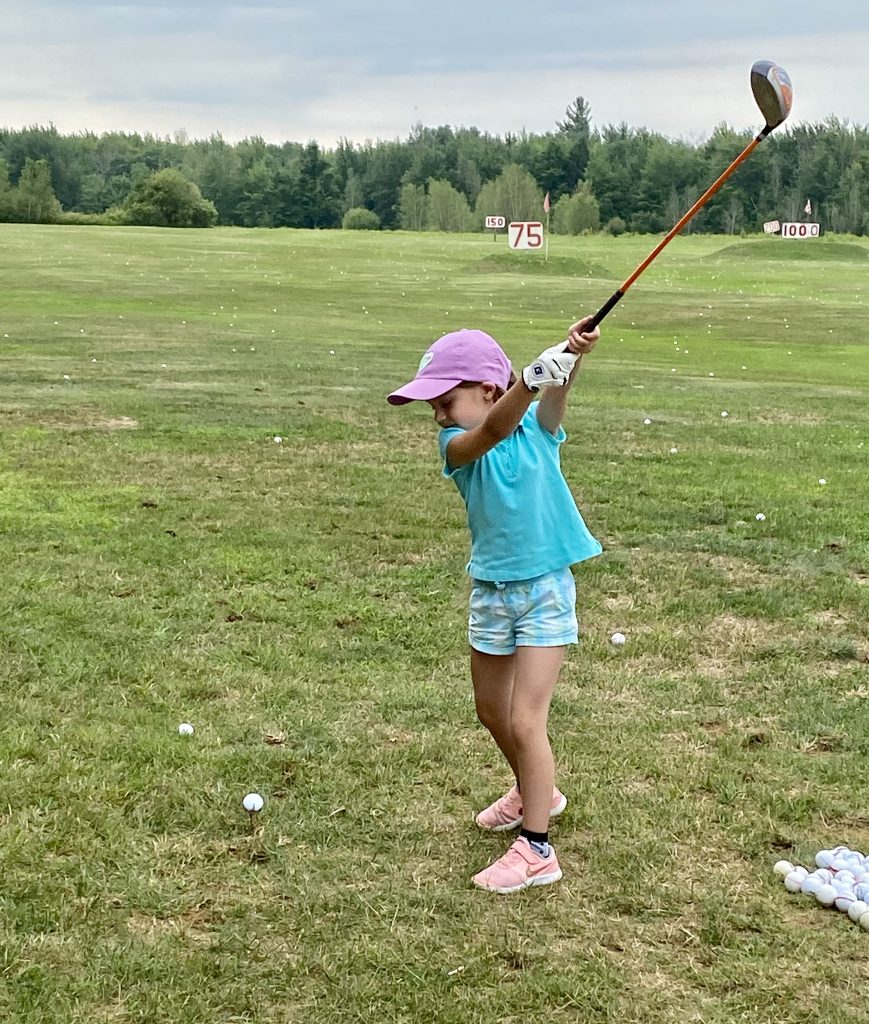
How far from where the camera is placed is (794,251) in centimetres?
5666

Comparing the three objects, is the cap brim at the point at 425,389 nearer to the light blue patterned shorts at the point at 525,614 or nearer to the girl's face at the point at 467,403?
the girl's face at the point at 467,403

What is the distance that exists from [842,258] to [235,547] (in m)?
53.8

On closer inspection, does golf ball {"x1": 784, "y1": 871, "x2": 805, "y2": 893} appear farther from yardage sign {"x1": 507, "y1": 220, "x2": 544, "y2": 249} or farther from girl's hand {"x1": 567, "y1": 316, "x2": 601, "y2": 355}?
yardage sign {"x1": 507, "y1": 220, "x2": 544, "y2": 249}

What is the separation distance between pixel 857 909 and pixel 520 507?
148 cm

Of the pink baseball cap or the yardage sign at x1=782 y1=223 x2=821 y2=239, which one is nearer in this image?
the pink baseball cap

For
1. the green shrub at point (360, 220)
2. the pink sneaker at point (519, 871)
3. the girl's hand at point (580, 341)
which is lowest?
the pink sneaker at point (519, 871)

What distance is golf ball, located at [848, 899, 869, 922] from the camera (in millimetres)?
3443

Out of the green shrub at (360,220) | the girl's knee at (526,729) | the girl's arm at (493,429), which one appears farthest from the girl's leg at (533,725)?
the green shrub at (360,220)

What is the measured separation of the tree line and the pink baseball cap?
249 ft

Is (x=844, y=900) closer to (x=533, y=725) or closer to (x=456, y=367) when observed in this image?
(x=533, y=725)

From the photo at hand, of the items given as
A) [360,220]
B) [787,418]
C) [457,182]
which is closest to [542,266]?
[787,418]

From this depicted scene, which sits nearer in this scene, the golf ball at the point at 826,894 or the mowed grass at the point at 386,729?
the mowed grass at the point at 386,729

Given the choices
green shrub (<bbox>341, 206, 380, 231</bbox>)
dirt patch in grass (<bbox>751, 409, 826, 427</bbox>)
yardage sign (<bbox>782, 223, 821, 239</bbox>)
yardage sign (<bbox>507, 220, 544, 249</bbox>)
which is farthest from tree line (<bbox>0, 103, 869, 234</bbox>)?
dirt patch in grass (<bbox>751, 409, 826, 427</bbox>)

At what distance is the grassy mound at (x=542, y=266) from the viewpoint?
42150 mm
